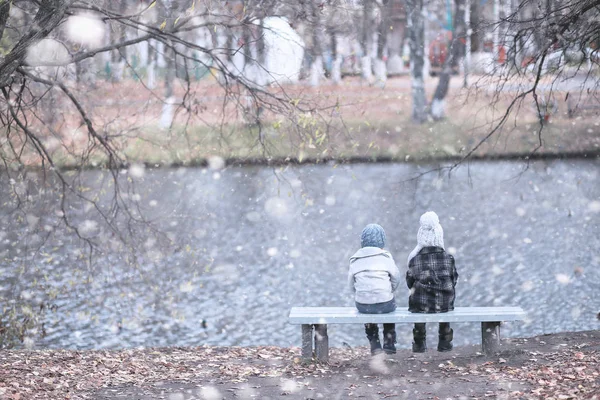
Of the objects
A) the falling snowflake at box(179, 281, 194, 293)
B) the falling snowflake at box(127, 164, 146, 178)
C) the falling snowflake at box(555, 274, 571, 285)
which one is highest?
the falling snowflake at box(127, 164, 146, 178)

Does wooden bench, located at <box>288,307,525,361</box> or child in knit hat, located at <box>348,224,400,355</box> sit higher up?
child in knit hat, located at <box>348,224,400,355</box>

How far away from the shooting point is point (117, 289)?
498 inches

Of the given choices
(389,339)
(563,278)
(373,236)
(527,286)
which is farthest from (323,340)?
(563,278)

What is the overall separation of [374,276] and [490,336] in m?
1.27

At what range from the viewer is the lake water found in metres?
10.9

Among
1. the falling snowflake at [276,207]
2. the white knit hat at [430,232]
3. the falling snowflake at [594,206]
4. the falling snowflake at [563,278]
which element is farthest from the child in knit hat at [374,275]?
the falling snowflake at [594,206]

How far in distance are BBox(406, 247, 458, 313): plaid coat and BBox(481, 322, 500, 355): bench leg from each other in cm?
48

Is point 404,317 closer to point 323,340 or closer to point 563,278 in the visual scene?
point 323,340

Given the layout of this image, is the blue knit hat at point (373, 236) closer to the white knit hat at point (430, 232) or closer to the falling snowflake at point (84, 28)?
the white knit hat at point (430, 232)

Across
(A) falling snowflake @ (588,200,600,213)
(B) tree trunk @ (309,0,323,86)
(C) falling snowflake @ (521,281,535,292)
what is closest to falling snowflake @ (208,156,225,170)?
(A) falling snowflake @ (588,200,600,213)

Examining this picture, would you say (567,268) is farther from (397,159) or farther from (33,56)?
(397,159)

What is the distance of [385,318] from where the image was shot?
713 centimetres

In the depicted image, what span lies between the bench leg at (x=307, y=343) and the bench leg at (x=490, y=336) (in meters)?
1.61

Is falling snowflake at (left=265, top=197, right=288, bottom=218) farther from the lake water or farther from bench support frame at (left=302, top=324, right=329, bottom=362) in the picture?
bench support frame at (left=302, top=324, right=329, bottom=362)
